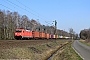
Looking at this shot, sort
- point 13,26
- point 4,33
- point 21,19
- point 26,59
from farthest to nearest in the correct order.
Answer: point 21,19, point 13,26, point 4,33, point 26,59

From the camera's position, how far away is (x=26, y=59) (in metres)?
20.2

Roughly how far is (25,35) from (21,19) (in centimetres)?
5308

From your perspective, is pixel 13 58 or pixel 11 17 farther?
pixel 11 17

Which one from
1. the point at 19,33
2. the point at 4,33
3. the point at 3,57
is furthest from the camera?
the point at 4,33

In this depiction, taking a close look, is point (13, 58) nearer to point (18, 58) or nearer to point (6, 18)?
point (18, 58)

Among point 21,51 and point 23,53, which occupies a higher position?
point 21,51

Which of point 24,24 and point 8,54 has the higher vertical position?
point 24,24

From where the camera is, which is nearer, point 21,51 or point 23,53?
point 23,53

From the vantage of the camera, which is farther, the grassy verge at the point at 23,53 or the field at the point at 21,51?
the field at the point at 21,51

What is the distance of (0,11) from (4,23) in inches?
218

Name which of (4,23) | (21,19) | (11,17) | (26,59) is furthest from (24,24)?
(26,59)

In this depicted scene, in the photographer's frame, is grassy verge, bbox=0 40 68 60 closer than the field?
Yes

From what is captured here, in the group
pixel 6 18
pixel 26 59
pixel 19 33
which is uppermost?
pixel 6 18

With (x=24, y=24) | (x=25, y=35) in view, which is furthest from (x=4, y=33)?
(x=24, y=24)
